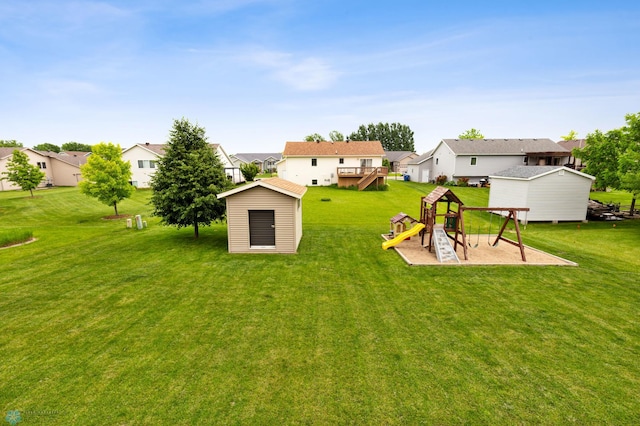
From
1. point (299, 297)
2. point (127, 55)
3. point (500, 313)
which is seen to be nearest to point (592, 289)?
point (500, 313)

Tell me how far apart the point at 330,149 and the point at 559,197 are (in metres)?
27.9

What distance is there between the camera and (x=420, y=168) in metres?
47.0

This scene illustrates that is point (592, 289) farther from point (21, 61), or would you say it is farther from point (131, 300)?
point (21, 61)

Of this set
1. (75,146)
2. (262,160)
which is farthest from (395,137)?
(75,146)

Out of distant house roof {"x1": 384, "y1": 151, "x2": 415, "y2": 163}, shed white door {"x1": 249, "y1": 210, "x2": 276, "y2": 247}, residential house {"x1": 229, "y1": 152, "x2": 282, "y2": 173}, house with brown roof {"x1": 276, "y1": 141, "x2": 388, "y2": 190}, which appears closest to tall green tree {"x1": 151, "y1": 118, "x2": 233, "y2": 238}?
shed white door {"x1": 249, "y1": 210, "x2": 276, "y2": 247}

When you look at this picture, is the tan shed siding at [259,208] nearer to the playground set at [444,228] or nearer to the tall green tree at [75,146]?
the playground set at [444,228]

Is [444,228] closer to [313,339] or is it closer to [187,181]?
[313,339]

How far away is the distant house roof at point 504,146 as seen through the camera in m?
37.9

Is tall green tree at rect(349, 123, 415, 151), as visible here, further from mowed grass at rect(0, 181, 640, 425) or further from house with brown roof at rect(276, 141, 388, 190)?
mowed grass at rect(0, 181, 640, 425)

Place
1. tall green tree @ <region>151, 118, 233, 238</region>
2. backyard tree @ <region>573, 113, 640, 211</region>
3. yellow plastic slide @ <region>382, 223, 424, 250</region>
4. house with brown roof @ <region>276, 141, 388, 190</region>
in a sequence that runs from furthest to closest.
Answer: house with brown roof @ <region>276, 141, 388, 190</region> < backyard tree @ <region>573, 113, 640, 211</region> < tall green tree @ <region>151, 118, 233, 238</region> < yellow plastic slide @ <region>382, 223, 424, 250</region>

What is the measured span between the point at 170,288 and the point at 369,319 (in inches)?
270

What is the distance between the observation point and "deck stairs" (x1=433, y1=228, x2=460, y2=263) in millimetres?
12703

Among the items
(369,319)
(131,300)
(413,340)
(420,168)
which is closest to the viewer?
(413,340)

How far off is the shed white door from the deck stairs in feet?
25.3
